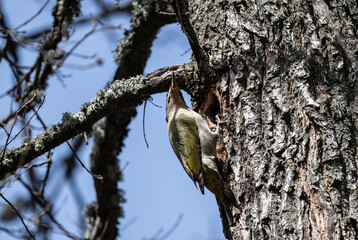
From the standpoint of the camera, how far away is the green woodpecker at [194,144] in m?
4.00

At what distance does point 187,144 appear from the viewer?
4844 mm

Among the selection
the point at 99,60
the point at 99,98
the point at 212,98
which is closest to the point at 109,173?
the point at 99,60

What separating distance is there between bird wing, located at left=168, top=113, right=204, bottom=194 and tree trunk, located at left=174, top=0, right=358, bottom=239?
2.24ft

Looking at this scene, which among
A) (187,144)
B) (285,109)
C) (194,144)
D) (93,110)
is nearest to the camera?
(285,109)

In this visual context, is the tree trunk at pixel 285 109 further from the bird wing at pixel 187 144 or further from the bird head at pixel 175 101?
the bird head at pixel 175 101

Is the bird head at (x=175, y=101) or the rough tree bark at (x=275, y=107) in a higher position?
the bird head at (x=175, y=101)

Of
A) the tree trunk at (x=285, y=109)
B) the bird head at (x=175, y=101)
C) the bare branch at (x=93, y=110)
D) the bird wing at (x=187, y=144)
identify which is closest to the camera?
the tree trunk at (x=285, y=109)

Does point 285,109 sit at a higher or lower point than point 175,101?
lower

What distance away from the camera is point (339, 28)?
336cm

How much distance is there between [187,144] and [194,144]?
13 cm

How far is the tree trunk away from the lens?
283 cm

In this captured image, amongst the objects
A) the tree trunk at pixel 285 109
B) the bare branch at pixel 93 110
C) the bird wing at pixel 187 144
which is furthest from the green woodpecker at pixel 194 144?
the tree trunk at pixel 285 109

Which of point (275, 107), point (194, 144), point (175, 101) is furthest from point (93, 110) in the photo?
point (275, 107)

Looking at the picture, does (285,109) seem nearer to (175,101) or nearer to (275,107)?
(275,107)
